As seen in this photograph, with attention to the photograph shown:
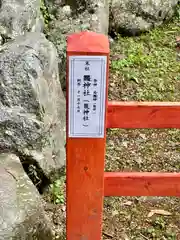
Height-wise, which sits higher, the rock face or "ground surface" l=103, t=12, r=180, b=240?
the rock face

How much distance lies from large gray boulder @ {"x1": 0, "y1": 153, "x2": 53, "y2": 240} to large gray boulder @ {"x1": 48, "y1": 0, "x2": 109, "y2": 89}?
2588 millimetres

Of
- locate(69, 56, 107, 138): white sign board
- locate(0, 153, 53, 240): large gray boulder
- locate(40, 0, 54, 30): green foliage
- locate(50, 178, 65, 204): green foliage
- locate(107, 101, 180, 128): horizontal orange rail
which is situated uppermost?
locate(69, 56, 107, 138): white sign board

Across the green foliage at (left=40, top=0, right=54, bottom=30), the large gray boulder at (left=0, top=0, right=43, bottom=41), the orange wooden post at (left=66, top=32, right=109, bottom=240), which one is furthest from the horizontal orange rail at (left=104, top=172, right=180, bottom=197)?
the green foliage at (left=40, top=0, right=54, bottom=30)

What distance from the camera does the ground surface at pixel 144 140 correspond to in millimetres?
4043

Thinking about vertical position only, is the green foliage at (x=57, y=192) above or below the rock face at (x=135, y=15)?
below

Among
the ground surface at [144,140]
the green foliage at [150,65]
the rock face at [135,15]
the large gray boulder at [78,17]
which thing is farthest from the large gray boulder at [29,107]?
the rock face at [135,15]

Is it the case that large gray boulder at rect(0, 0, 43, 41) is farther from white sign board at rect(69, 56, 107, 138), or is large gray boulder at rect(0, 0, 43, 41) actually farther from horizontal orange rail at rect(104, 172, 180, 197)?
white sign board at rect(69, 56, 107, 138)

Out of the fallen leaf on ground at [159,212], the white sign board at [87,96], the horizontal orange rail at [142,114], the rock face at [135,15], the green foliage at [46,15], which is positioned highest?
the white sign board at [87,96]

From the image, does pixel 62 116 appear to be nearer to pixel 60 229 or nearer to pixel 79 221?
pixel 60 229

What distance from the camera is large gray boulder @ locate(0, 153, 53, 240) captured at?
288 cm

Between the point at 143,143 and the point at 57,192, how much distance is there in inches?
50.1

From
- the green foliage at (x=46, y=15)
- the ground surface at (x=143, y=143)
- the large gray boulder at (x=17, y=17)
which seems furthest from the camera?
the green foliage at (x=46, y=15)

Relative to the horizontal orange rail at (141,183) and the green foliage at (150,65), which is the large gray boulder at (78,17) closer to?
the green foliage at (150,65)

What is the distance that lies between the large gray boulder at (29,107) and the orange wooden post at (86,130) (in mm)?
868
